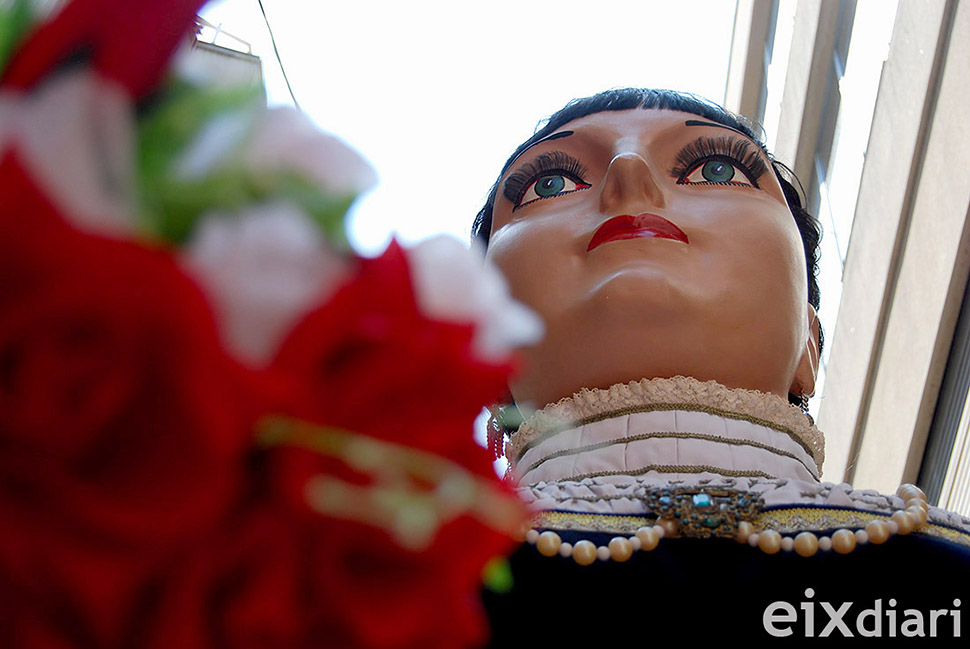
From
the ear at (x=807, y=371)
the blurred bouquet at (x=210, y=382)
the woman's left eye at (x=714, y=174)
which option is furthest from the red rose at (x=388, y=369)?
the ear at (x=807, y=371)

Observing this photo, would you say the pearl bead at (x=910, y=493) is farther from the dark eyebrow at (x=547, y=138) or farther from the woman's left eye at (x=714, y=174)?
the dark eyebrow at (x=547, y=138)

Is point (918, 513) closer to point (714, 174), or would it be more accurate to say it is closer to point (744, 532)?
point (744, 532)

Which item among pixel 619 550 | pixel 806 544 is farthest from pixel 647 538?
pixel 806 544

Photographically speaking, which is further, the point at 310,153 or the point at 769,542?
the point at 769,542

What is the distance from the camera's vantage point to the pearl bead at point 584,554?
804mm

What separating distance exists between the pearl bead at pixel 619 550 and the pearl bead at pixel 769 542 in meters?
0.12

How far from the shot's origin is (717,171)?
146 cm

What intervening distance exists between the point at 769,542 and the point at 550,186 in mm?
809

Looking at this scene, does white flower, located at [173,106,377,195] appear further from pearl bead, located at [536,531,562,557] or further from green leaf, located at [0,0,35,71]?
pearl bead, located at [536,531,562,557]

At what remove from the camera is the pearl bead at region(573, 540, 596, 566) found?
0.80 meters

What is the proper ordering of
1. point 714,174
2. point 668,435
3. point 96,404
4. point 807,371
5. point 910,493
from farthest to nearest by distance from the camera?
point 807,371 → point 714,174 → point 668,435 → point 910,493 → point 96,404

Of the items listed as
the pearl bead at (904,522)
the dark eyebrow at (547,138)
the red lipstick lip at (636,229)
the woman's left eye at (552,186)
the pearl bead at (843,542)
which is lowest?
the pearl bead at (843,542)

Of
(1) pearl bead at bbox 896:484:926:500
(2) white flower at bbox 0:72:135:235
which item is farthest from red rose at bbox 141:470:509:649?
(1) pearl bead at bbox 896:484:926:500

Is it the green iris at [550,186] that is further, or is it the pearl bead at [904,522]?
the green iris at [550,186]
